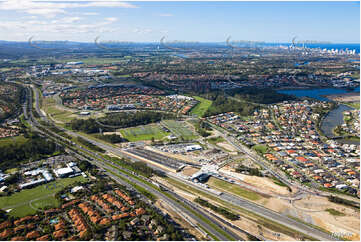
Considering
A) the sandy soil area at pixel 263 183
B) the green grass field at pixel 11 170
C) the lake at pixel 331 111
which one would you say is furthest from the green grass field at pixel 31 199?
the lake at pixel 331 111

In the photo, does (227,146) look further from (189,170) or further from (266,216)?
(266,216)

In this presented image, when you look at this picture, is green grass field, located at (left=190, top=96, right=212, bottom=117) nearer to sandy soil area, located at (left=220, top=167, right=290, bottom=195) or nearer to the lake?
the lake

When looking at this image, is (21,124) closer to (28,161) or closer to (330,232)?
(28,161)

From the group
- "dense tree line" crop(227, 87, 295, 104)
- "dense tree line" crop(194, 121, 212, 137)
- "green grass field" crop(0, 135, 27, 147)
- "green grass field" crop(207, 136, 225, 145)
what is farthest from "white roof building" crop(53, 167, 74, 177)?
"dense tree line" crop(227, 87, 295, 104)

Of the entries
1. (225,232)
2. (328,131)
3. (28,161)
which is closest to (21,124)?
(28,161)

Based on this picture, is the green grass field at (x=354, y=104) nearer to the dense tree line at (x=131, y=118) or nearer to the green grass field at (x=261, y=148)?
the green grass field at (x=261, y=148)

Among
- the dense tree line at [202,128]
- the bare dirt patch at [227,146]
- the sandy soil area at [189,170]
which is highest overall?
the dense tree line at [202,128]

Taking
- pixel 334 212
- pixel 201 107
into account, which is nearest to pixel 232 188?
pixel 334 212
